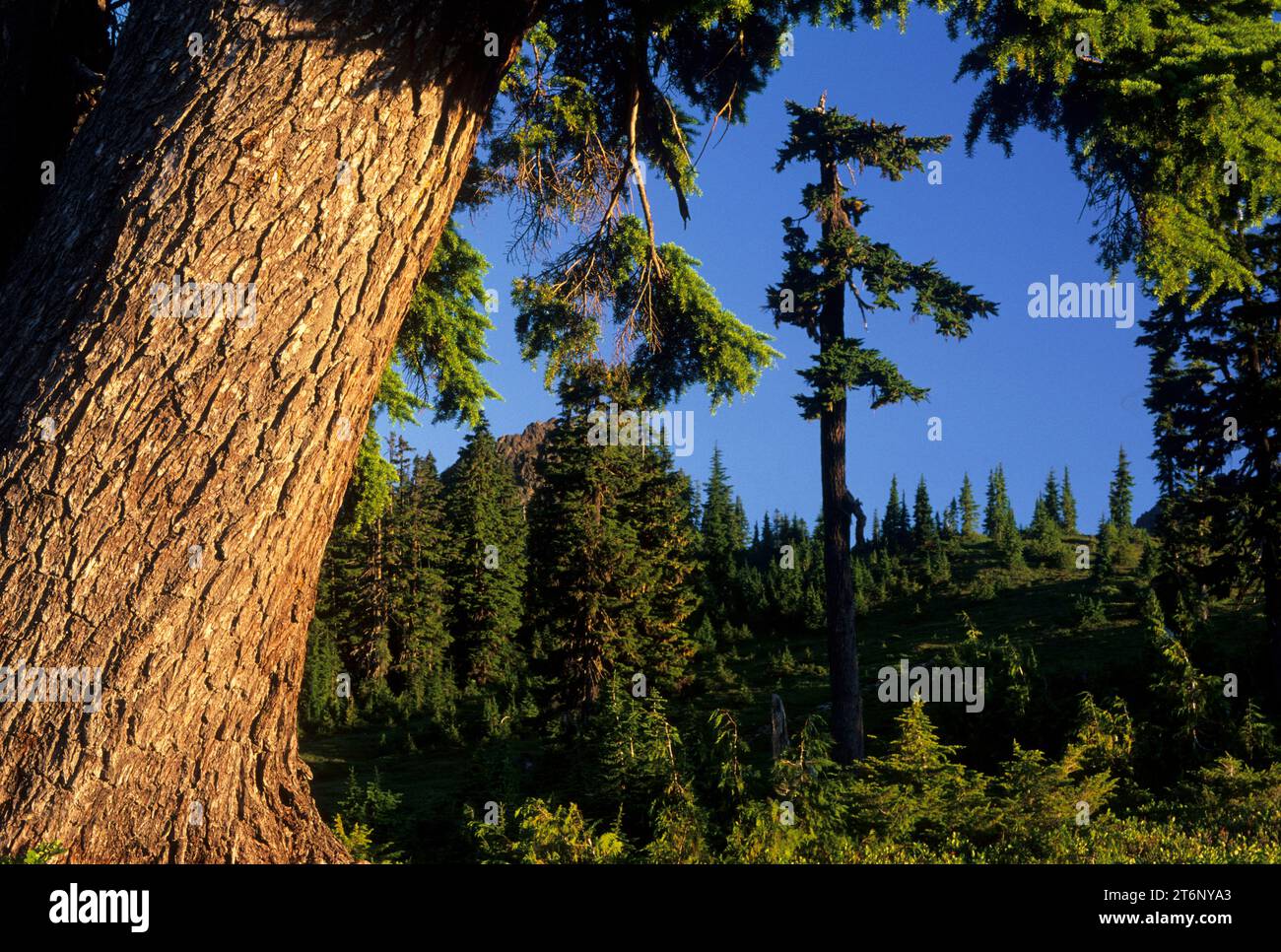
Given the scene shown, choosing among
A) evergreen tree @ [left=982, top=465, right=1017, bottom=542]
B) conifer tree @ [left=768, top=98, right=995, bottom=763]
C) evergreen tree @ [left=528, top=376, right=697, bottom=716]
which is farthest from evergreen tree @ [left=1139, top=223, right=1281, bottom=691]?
evergreen tree @ [left=982, top=465, right=1017, bottom=542]

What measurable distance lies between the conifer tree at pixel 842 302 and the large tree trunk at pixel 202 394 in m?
16.0

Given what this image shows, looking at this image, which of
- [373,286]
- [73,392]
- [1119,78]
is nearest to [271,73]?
[373,286]

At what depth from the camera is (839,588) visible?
19656 millimetres

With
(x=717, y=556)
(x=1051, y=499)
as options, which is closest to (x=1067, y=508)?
(x=1051, y=499)

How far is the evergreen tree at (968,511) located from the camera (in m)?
82.9

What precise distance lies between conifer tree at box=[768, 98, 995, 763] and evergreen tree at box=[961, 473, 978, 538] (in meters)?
64.0

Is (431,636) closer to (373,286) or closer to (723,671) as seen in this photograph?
(723,671)

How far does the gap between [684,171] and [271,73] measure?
4.90 m

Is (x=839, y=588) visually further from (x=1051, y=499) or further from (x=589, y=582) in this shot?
(x=1051, y=499)

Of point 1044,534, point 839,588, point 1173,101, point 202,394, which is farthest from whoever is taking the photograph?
point 1044,534

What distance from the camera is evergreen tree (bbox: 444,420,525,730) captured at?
47219 mm

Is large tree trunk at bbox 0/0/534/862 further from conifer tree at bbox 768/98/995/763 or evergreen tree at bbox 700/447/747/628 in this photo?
evergreen tree at bbox 700/447/747/628

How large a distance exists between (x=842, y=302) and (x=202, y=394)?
19.3m

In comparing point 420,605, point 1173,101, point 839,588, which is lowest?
point 420,605
